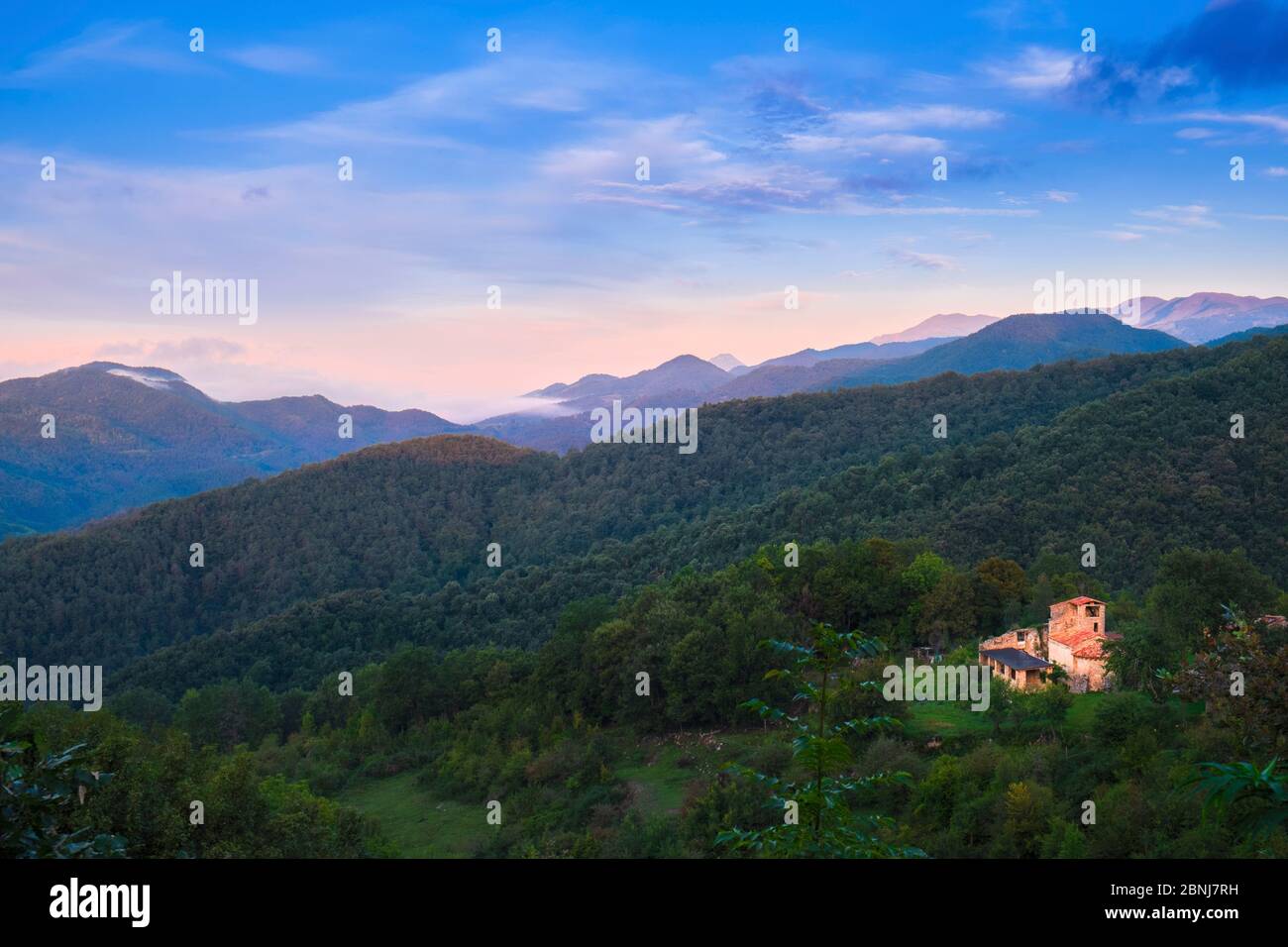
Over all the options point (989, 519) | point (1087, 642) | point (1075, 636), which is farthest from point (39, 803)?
point (989, 519)

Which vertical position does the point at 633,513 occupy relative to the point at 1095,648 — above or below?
above

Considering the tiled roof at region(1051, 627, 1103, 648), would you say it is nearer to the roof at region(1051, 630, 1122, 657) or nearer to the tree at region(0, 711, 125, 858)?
the roof at region(1051, 630, 1122, 657)

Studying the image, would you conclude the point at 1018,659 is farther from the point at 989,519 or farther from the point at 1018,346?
the point at 1018,346

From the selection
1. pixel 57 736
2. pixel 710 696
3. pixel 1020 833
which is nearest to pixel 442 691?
pixel 710 696

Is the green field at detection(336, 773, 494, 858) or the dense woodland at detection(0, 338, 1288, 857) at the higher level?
the dense woodland at detection(0, 338, 1288, 857)

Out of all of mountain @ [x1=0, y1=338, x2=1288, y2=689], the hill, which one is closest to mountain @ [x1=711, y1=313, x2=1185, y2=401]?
mountain @ [x1=0, y1=338, x2=1288, y2=689]
